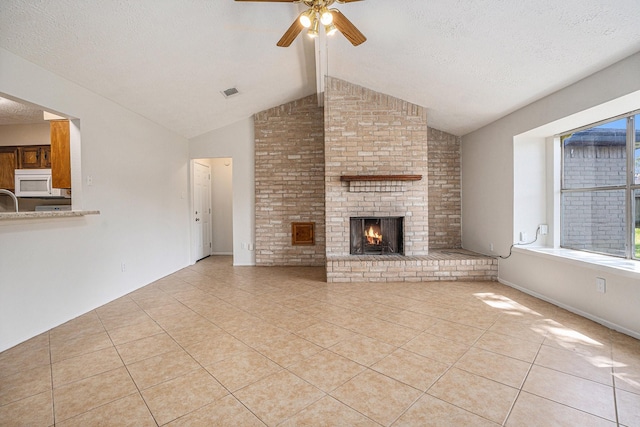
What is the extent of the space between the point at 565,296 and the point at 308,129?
4466 millimetres

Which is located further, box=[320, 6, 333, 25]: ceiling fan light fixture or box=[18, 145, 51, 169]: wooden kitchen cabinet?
box=[18, 145, 51, 169]: wooden kitchen cabinet

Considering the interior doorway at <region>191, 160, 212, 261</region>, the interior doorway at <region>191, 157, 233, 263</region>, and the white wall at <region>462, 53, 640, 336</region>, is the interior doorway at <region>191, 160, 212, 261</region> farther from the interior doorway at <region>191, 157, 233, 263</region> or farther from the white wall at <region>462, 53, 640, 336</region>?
the white wall at <region>462, 53, 640, 336</region>

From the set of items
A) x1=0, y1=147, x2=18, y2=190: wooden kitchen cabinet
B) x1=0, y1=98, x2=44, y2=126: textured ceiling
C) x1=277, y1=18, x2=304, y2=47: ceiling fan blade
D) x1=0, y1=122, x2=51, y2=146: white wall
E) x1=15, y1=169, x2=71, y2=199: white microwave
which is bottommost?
x1=15, y1=169, x2=71, y2=199: white microwave

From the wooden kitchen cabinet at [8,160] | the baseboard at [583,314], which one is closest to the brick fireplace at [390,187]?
the baseboard at [583,314]

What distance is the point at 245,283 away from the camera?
4.24 metres

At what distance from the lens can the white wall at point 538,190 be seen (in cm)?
253

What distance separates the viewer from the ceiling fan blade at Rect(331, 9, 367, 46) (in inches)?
94.2

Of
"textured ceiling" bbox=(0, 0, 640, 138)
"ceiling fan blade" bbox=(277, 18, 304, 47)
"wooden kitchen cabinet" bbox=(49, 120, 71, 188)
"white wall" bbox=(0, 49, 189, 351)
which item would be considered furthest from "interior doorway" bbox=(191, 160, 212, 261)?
"ceiling fan blade" bbox=(277, 18, 304, 47)

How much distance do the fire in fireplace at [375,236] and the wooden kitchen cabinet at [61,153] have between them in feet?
12.1

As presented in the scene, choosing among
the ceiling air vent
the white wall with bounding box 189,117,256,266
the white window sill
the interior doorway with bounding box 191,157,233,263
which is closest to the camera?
the white window sill

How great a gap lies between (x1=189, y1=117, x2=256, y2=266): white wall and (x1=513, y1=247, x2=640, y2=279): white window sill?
4405 millimetres

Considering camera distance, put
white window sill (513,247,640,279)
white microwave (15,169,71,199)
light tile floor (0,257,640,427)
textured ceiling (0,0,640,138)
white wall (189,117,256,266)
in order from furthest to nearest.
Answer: white wall (189,117,256,266)
white microwave (15,169,71,199)
white window sill (513,247,640,279)
textured ceiling (0,0,640,138)
light tile floor (0,257,640,427)

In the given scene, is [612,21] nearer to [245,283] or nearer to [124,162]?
[245,283]

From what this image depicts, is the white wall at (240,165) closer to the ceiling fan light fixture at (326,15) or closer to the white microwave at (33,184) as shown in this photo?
the white microwave at (33,184)
